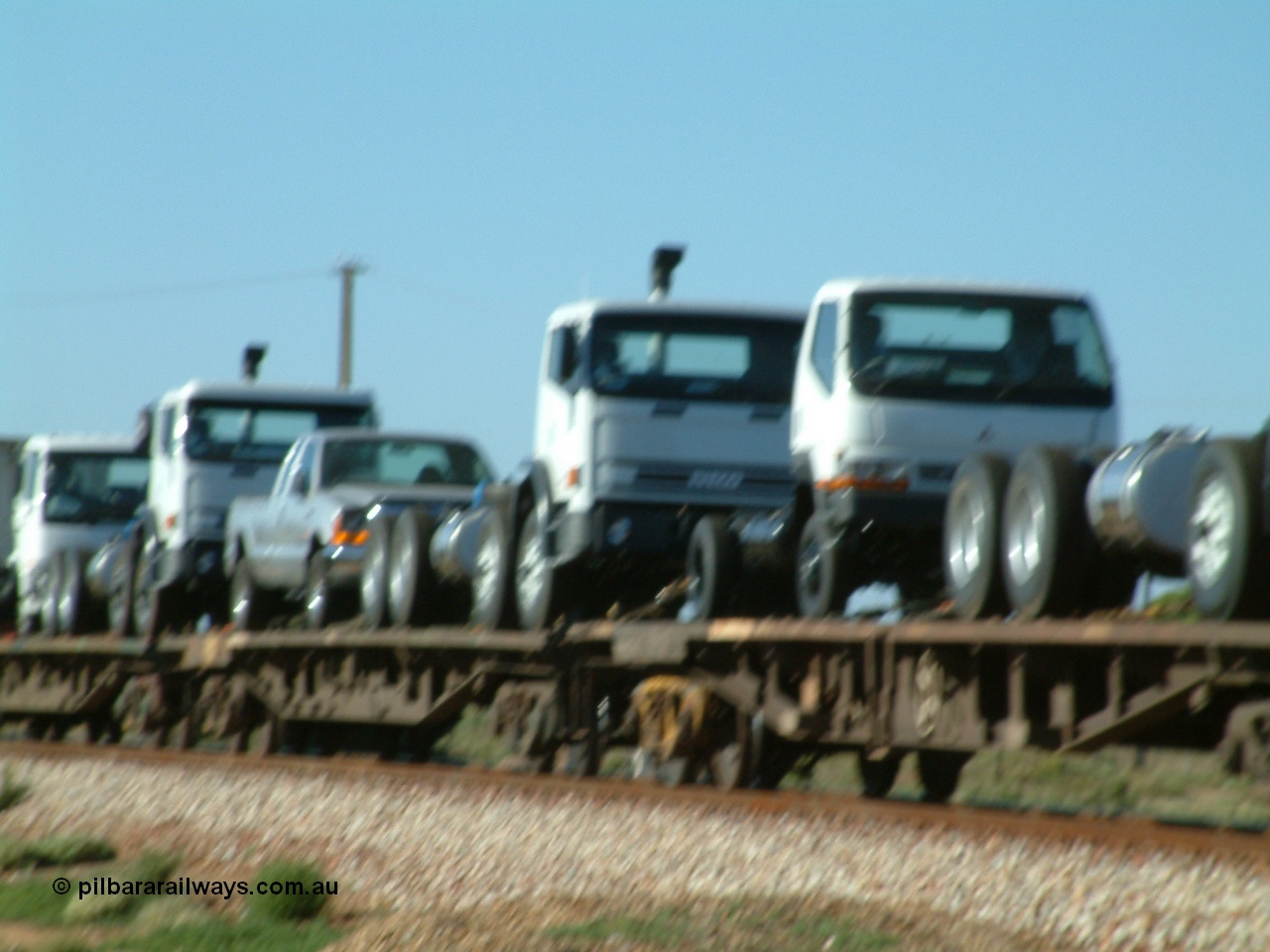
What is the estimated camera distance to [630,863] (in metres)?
9.46

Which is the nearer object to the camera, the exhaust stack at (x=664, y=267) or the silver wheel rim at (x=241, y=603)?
the exhaust stack at (x=664, y=267)

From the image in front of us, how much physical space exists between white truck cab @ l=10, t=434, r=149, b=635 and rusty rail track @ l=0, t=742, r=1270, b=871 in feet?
28.8

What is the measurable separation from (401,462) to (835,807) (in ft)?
28.2

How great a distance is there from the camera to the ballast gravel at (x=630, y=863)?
7.24 m

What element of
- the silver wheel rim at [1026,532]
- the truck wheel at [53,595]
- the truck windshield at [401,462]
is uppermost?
the silver wheel rim at [1026,532]

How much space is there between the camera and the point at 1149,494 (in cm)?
904

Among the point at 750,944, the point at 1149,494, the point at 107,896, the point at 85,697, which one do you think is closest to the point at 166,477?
the point at 85,697

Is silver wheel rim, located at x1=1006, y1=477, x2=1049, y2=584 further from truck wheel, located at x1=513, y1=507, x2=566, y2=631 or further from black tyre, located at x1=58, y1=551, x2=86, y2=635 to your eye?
black tyre, located at x1=58, y1=551, x2=86, y2=635

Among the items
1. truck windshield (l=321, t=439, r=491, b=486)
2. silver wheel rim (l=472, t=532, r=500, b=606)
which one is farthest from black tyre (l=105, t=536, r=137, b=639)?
silver wheel rim (l=472, t=532, r=500, b=606)

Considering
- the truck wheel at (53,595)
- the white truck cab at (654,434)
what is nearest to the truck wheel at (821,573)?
the white truck cab at (654,434)

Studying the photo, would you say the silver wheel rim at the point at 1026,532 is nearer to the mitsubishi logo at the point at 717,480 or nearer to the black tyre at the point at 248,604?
the mitsubishi logo at the point at 717,480

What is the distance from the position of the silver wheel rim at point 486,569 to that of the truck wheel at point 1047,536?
549cm

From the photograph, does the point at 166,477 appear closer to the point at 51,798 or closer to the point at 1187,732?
the point at 51,798

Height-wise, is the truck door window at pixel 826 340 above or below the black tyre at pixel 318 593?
above
